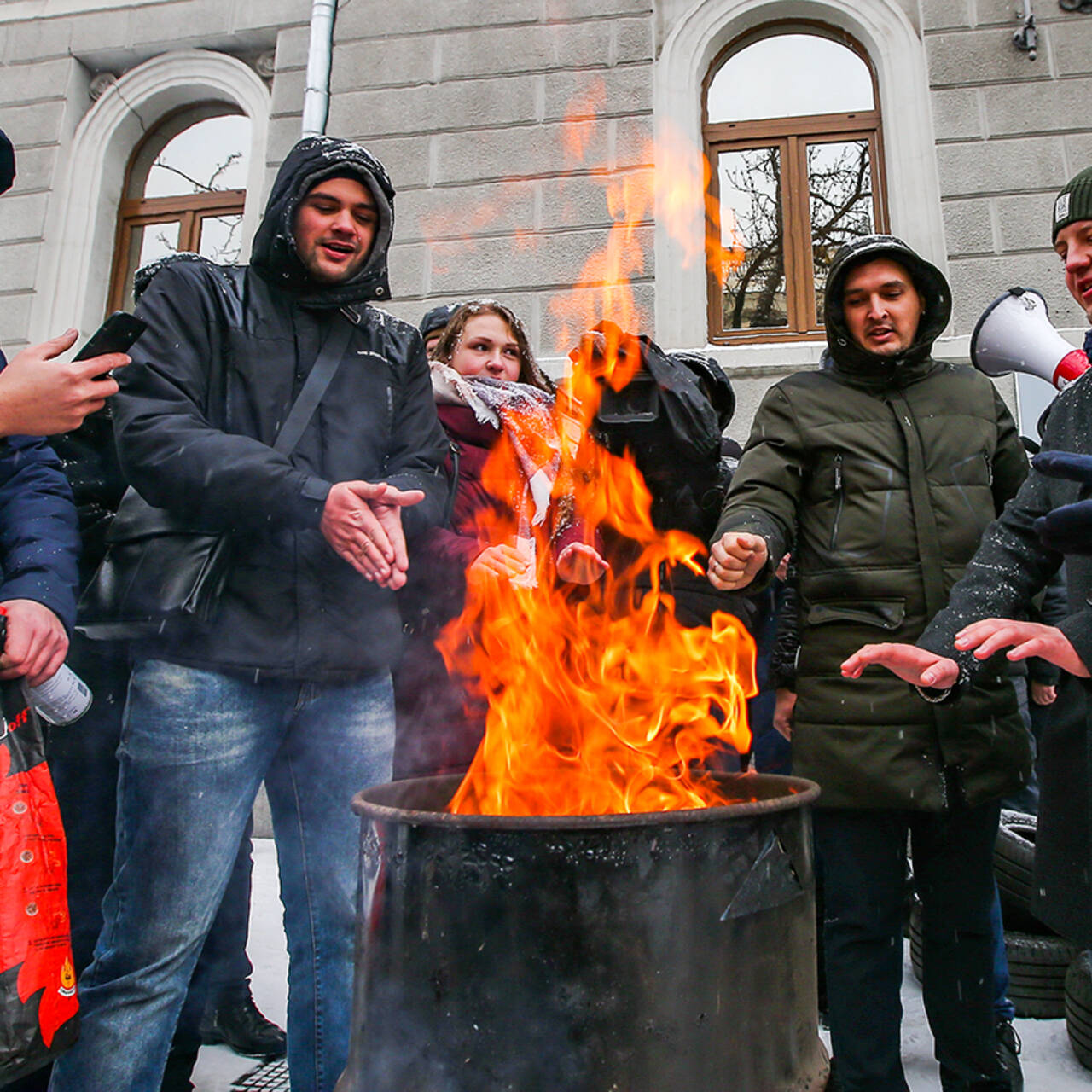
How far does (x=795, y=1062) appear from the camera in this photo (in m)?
1.50

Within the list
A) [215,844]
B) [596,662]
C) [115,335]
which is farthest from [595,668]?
[115,335]

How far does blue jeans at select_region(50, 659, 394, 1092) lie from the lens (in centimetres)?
173

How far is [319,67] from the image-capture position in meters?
6.51

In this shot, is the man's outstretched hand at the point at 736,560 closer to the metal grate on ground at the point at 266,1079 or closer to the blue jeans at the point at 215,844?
the blue jeans at the point at 215,844

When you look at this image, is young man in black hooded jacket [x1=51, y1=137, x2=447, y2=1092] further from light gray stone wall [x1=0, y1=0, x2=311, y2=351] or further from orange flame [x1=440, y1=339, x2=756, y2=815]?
light gray stone wall [x1=0, y1=0, x2=311, y2=351]

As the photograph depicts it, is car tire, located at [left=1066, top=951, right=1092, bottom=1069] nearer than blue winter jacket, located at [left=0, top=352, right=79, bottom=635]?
No

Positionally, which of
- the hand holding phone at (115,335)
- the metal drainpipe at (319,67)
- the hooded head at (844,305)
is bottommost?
the hand holding phone at (115,335)

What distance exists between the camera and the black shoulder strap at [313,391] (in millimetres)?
2070

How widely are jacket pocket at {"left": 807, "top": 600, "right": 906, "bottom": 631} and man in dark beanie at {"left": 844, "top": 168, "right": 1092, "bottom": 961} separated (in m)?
0.14

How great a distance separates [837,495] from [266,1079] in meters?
2.38

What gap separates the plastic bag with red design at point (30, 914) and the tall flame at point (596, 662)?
29.8 inches

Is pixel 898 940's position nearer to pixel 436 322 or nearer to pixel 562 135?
pixel 436 322

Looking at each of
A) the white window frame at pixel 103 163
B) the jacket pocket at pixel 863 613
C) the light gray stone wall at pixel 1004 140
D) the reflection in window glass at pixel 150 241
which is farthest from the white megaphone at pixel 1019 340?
the reflection in window glass at pixel 150 241

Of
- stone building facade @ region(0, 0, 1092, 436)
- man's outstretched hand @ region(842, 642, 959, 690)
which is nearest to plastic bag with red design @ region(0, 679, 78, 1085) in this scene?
man's outstretched hand @ region(842, 642, 959, 690)
